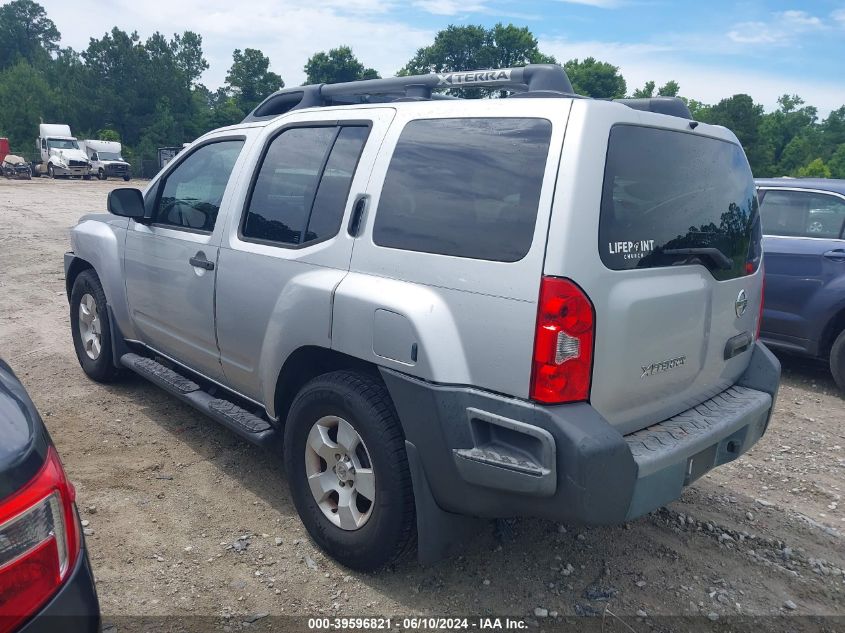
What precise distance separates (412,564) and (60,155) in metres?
42.3

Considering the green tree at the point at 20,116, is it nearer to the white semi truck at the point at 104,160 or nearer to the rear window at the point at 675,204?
the white semi truck at the point at 104,160

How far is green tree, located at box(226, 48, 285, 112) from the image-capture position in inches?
3164

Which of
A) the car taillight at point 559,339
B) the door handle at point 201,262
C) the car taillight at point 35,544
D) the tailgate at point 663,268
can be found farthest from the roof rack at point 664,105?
the car taillight at point 35,544

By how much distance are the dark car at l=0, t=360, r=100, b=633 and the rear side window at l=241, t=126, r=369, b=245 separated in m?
1.63

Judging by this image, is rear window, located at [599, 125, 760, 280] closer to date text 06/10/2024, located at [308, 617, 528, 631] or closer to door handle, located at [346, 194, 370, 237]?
door handle, located at [346, 194, 370, 237]

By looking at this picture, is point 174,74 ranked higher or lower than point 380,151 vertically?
higher

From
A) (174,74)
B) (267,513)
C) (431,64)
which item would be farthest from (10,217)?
(431,64)

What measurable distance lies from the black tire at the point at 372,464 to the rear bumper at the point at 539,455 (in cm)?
10

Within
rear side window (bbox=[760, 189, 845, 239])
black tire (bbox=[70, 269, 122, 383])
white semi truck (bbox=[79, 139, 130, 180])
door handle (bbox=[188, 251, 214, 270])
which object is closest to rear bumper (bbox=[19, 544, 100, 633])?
door handle (bbox=[188, 251, 214, 270])

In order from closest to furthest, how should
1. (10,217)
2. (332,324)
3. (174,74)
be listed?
(332,324)
(10,217)
(174,74)

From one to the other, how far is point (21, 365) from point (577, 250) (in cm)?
521

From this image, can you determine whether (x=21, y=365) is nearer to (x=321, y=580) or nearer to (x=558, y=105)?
(x=321, y=580)

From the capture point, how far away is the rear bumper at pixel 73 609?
1.49 m

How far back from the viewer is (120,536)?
322 centimetres
